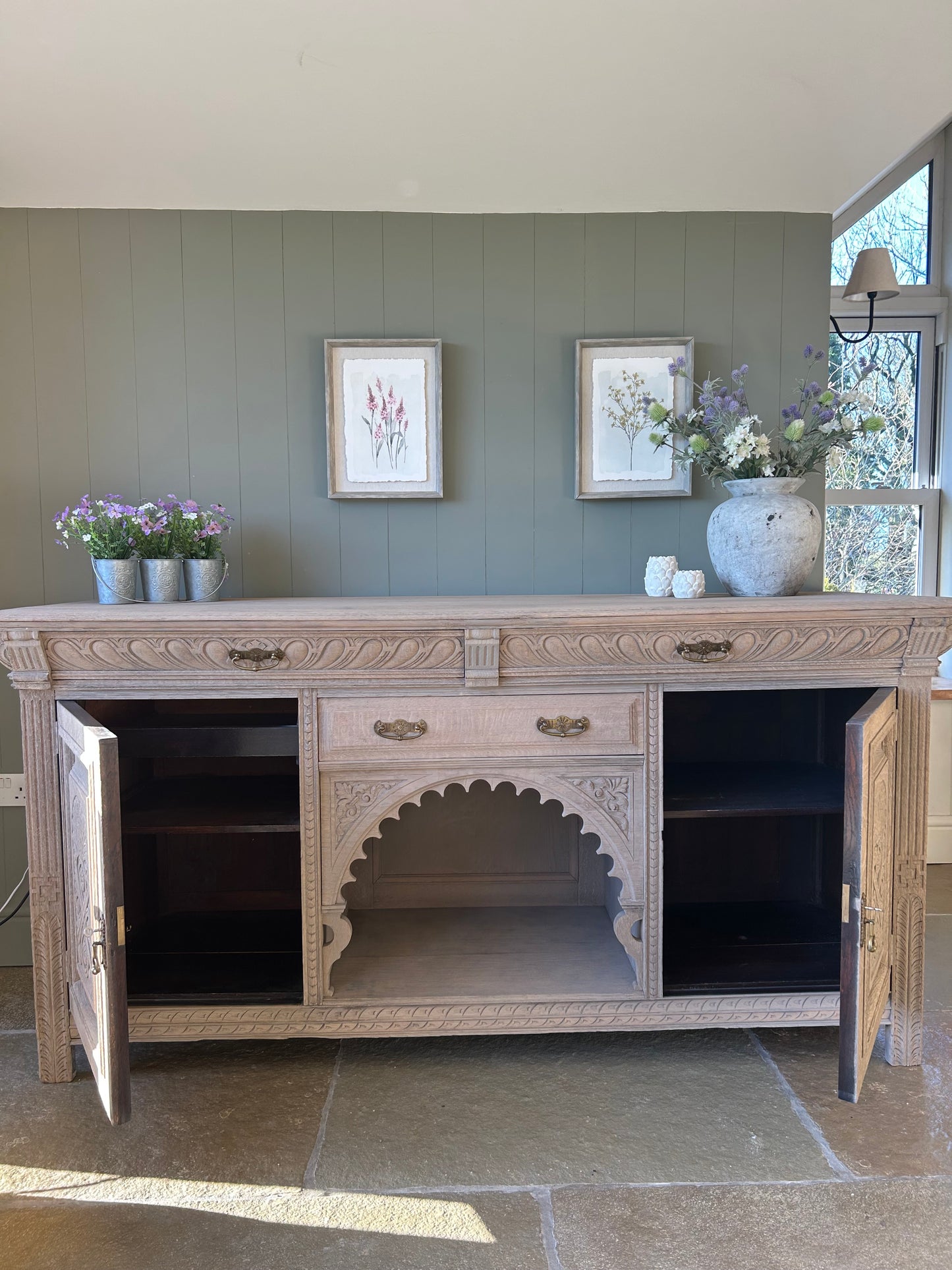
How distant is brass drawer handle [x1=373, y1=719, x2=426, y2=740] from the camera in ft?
6.93

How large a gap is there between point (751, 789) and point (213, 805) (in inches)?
57.6

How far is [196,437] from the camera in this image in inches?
104

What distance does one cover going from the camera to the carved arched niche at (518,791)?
214 cm

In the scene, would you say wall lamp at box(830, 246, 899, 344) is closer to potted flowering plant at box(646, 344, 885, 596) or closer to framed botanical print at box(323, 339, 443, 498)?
potted flowering plant at box(646, 344, 885, 596)

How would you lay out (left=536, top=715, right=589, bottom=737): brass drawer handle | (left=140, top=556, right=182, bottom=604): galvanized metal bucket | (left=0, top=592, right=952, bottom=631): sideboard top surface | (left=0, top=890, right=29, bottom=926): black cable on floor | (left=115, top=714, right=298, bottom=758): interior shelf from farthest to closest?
(left=0, top=890, right=29, bottom=926): black cable on floor, (left=140, top=556, right=182, bottom=604): galvanized metal bucket, (left=115, top=714, right=298, bottom=758): interior shelf, (left=536, top=715, right=589, bottom=737): brass drawer handle, (left=0, top=592, right=952, bottom=631): sideboard top surface

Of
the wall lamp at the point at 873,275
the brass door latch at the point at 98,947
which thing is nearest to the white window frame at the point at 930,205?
the wall lamp at the point at 873,275

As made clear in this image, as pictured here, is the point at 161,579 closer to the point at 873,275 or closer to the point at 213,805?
the point at 213,805

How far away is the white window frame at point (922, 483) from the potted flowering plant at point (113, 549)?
8.94 feet

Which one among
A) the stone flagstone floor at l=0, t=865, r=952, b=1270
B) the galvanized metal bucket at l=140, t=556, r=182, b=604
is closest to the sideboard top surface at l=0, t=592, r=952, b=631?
the galvanized metal bucket at l=140, t=556, r=182, b=604

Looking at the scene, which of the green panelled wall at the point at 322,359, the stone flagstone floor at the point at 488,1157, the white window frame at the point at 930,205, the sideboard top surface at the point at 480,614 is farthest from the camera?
the white window frame at the point at 930,205

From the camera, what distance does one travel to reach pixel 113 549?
235 cm

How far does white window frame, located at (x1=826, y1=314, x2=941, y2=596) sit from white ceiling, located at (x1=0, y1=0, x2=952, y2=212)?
4.09ft

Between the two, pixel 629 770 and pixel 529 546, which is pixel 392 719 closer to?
pixel 629 770

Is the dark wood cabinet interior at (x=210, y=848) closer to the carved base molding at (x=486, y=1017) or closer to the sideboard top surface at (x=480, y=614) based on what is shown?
the carved base molding at (x=486, y=1017)
